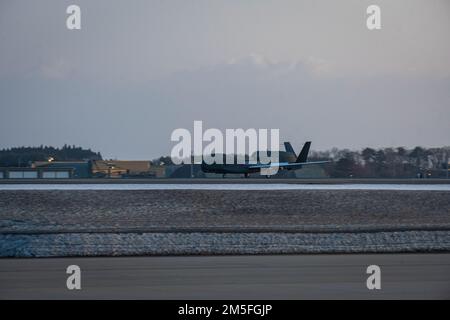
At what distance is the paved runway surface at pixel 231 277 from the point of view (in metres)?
16.1

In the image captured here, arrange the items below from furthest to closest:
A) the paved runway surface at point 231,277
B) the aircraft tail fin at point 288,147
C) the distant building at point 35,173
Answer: the aircraft tail fin at point 288,147 → the distant building at point 35,173 → the paved runway surface at point 231,277

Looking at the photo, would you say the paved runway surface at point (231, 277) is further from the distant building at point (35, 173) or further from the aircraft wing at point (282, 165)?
the distant building at point (35, 173)

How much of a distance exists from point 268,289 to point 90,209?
19090mm

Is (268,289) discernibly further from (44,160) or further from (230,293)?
(44,160)

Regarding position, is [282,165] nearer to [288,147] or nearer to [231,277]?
[288,147]

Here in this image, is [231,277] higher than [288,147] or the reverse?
the reverse

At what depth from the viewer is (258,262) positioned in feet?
71.9

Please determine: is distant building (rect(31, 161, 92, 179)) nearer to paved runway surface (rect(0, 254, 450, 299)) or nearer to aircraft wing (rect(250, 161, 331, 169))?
aircraft wing (rect(250, 161, 331, 169))

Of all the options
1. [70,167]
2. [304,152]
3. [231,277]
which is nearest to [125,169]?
[70,167]

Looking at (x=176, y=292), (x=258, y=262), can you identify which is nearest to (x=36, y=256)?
(x=258, y=262)

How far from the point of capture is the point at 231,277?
60.6ft

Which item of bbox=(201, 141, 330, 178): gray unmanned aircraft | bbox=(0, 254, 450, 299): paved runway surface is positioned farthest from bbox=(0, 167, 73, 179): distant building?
bbox=(0, 254, 450, 299): paved runway surface

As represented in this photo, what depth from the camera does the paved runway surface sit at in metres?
16.1

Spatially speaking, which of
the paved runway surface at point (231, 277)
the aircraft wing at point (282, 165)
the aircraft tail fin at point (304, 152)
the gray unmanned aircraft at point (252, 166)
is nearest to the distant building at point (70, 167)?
the gray unmanned aircraft at point (252, 166)
